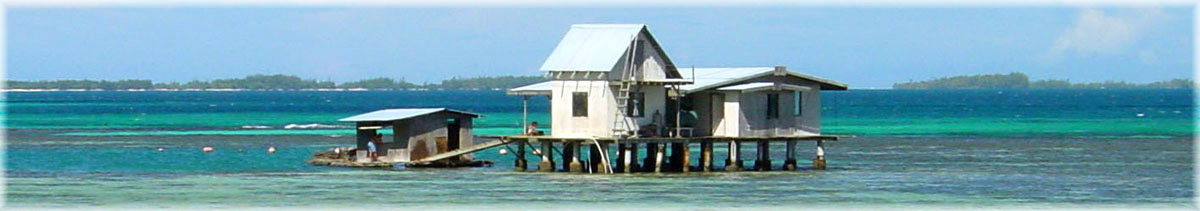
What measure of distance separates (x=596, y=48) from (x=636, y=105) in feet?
5.37

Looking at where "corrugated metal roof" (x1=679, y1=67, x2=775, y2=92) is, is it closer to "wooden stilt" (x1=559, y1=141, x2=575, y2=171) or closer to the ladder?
the ladder

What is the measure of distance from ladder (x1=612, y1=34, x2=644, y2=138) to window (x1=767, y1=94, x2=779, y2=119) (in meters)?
4.02

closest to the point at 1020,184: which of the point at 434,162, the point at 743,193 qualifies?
the point at 743,193

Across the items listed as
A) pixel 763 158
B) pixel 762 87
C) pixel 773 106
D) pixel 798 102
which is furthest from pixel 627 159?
pixel 798 102

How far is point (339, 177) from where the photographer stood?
5069 cm

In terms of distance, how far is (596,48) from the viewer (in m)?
49.6

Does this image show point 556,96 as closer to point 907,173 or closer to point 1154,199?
point 907,173

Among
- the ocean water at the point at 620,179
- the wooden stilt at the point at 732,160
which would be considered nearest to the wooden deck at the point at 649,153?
the wooden stilt at the point at 732,160

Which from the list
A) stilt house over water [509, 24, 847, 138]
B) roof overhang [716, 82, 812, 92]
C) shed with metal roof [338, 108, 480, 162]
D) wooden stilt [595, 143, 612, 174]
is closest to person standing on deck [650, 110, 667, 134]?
stilt house over water [509, 24, 847, 138]

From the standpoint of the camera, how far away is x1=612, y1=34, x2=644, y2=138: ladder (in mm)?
49000

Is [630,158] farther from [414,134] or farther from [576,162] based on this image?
[414,134]

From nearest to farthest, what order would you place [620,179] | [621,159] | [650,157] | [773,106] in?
1. [620,179]
2. [773,106]
3. [621,159]
4. [650,157]

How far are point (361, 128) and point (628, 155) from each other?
7.97 m

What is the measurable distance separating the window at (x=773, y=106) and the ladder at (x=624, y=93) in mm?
4023
